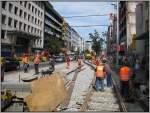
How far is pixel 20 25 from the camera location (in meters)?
74.3

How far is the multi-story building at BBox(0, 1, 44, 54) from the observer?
2518 inches

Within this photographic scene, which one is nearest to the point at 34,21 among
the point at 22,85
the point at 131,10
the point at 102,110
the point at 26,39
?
the point at 26,39

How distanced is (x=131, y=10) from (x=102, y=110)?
1998 inches

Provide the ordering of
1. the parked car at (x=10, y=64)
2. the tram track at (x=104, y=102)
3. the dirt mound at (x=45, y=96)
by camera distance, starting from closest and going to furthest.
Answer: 1. the dirt mound at (x=45, y=96)
2. the tram track at (x=104, y=102)
3. the parked car at (x=10, y=64)

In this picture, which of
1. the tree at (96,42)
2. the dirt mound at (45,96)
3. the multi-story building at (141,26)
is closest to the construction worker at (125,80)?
the dirt mound at (45,96)

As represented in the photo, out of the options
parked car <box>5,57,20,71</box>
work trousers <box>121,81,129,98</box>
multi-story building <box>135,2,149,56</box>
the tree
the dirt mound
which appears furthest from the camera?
the tree

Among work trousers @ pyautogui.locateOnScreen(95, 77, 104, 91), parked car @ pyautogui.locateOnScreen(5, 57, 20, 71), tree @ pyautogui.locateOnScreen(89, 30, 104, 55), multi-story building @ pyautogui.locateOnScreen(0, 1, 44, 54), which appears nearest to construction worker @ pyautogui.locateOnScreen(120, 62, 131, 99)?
work trousers @ pyautogui.locateOnScreen(95, 77, 104, 91)

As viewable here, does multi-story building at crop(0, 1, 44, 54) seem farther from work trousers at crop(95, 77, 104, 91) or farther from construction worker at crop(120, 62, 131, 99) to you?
construction worker at crop(120, 62, 131, 99)

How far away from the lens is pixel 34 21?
86.6 meters

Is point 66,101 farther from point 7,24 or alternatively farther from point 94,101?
point 7,24

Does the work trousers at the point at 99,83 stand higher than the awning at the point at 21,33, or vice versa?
the awning at the point at 21,33

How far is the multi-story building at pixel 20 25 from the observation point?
64.0 m

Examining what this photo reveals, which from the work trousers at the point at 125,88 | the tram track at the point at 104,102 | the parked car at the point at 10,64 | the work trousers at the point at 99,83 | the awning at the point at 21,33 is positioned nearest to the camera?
the tram track at the point at 104,102

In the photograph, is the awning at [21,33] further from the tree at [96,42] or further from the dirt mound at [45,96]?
the dirt mound at [45,96]
